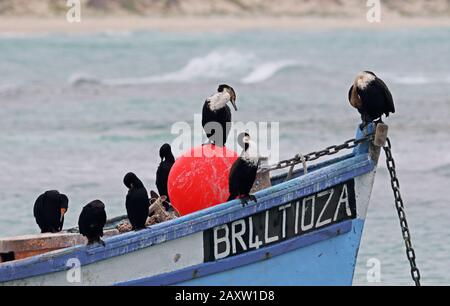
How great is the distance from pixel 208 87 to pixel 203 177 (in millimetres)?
27204

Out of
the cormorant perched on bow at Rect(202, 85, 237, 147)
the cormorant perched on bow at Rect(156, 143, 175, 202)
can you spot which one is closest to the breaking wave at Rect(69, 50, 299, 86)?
the cormorant perched on bow at Rect(156, 143, 175, 202)

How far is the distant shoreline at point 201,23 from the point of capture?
67000 millimetres

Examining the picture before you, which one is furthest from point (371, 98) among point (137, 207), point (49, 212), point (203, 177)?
point (49, 212)

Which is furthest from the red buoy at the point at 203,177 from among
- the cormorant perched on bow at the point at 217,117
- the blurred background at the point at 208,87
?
the blurred background at the point at 208,87

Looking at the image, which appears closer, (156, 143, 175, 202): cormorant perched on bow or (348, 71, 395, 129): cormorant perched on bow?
(348, 71, 395, 129): cormorant perched on bow

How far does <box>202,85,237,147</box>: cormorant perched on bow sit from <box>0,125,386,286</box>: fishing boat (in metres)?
0.62

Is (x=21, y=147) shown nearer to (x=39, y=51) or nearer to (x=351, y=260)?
(x=351, y=260)

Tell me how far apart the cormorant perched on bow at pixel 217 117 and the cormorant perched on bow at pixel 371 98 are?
0.87 metres

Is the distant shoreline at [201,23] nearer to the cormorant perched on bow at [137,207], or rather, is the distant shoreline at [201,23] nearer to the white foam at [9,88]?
the white foam at [9,88]

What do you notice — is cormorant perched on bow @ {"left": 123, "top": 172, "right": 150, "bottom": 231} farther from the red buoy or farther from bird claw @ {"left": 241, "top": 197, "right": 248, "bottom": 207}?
bird claw @ {"left": 241, "top": 197, "right": 248, "bottom": 207}

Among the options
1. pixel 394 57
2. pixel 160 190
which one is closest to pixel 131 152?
pixel 160 190

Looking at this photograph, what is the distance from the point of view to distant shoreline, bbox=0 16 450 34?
2638 inches

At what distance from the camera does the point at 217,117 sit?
10.3m

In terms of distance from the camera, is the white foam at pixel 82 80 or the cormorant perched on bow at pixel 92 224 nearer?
the cormorant perched on bow at pixel 92 224
